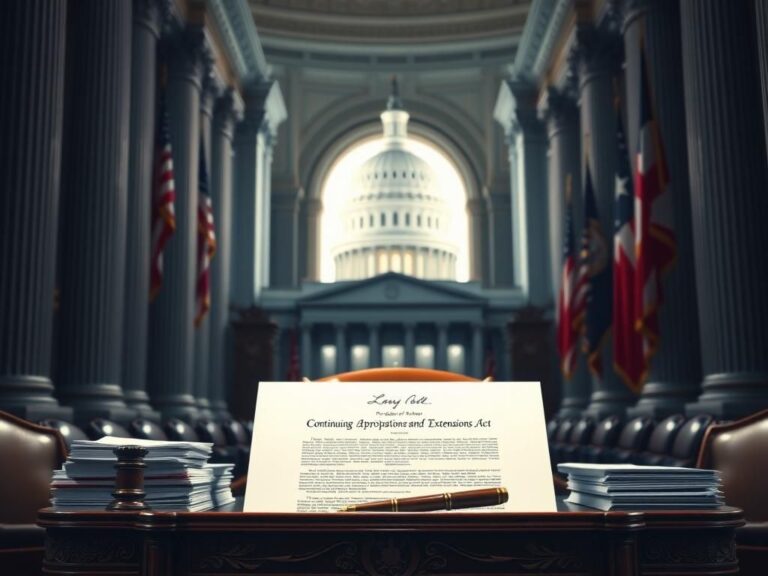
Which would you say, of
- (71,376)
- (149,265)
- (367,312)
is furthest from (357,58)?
(71,376)

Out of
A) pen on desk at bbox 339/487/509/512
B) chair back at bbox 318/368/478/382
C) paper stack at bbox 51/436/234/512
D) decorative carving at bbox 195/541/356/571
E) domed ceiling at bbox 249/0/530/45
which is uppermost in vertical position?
domed ceiling at bbox 249/0/530/45

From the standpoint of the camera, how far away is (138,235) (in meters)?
16.1

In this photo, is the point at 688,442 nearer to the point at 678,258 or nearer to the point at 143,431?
the point at 678,258

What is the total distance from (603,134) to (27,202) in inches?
569

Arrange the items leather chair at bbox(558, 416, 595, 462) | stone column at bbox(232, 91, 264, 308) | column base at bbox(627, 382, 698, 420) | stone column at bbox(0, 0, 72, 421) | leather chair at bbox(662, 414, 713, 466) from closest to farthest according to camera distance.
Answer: leather chair at bbox(662, 414, 713, 466)
stone column at bbox(0, 0, 72, 421)
column base at bbox(627, 382, 698, 420)
leather chair at bbox(558, 416, 595, 462)
stone column at bbox(232, 91, 264, 308)

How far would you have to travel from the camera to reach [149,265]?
55.1 feet

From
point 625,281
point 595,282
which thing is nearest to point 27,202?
point 625,281

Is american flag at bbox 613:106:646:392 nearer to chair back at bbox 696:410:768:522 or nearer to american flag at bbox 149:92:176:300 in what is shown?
american flag at bbox 149:92:176:300

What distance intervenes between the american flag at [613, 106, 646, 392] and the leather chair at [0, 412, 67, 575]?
32.5 feet

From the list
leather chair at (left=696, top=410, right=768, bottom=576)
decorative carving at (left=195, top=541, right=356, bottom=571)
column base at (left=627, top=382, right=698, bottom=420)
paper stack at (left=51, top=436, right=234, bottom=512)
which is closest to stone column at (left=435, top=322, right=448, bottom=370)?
column base at (left=627, top=382, right=698, bottom=420)

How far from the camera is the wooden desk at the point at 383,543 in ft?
8.61

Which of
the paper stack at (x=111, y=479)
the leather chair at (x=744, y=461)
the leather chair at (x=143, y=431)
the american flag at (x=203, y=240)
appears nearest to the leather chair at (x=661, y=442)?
the leather chair at (x=744, y=461)

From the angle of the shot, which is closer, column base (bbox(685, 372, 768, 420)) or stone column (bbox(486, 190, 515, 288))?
column base (bbox(685, 372, 768, 420))

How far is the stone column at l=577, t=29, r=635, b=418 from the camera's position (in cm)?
1944
